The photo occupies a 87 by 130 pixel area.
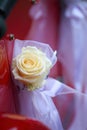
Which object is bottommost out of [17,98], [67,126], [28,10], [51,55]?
[67,126]

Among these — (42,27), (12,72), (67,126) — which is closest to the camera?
(12,72)

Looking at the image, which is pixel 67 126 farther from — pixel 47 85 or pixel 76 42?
pixel 76 42

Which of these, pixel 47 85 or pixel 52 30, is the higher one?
pixel 52 30

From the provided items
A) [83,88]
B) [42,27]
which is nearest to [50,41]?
[42,27]

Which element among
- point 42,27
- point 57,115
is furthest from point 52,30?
point 57,115

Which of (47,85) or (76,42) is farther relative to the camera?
(76,42)

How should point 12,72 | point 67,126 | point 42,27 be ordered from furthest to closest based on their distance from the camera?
point 42,27, point 67,126, point 12,72

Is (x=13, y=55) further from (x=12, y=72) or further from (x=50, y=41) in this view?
(x=50, y=41)
